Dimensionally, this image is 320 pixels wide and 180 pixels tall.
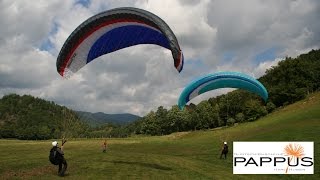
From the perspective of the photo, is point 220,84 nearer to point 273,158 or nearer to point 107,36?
point 273,158

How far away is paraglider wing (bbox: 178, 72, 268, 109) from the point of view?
26.7 meters

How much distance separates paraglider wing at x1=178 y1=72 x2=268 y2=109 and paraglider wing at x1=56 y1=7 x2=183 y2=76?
675cm

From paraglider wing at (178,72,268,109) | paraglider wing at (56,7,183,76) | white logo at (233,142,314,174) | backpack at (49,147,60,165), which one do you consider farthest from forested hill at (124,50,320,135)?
backpack at (49,147,60,165)

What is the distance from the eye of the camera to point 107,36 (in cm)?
2147

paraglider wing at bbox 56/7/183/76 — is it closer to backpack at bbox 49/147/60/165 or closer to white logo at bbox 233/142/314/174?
backpack at bbox 49/147/60/165

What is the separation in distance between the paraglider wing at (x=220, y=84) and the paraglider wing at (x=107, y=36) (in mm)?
6753

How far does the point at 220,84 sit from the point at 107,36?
1009 centimetres

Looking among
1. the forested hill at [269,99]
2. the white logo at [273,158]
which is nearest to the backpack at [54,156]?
the white logo at [273,158]

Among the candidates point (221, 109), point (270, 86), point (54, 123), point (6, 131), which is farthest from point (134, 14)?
point (54, 123)

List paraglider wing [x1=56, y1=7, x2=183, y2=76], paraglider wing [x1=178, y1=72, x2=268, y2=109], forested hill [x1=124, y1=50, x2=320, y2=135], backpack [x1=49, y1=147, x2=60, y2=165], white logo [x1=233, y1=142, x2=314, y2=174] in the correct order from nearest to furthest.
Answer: backpack [x1=49, y1=147, x2=60, y2=165]
paraglider wing [x1=56, y1=7, x2=183, y2=76]
white logo [x1=233, y1=142, x2=314, y2=174]
paraglider wing [x1=178, y1=72, x2=268, y2=109]
forested hill [x1=124, y1=50, x2=320, y2=135]

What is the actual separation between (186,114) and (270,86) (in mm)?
31049

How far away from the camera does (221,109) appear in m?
104

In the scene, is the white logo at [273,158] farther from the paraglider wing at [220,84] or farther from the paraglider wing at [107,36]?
the paraglider wing at [107,36]

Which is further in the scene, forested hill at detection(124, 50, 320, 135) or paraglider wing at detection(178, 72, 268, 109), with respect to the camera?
forested hill at detection(124, 50, 320, 135)
